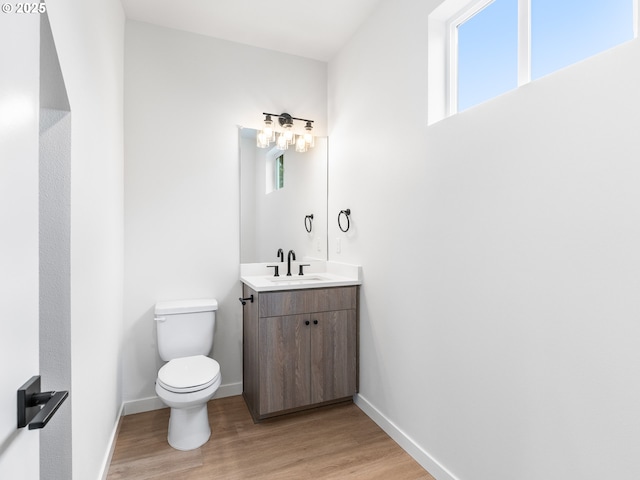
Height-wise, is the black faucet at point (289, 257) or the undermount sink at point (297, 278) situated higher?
the black faucet at point (289, 257)

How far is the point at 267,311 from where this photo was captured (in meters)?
2.30

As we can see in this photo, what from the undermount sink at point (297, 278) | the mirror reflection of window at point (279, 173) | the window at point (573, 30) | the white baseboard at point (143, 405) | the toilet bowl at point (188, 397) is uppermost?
the window at point (573, 30)

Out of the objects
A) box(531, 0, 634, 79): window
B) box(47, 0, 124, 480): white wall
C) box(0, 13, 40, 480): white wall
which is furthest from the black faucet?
box(0, 13, 40, 480): white wall

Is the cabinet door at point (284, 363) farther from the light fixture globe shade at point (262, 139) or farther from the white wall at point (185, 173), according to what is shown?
the light fixture globe shade at point (262, 139)

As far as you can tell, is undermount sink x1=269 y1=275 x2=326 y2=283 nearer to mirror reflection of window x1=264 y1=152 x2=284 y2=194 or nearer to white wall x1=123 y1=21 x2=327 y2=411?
white wall x1=123 y1=21 x2=327 y2=411

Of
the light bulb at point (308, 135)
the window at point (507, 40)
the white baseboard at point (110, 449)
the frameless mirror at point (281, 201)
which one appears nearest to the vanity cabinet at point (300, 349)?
the frameless mirror at point (281, 201)

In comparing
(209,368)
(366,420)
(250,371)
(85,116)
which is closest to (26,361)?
(85,116)

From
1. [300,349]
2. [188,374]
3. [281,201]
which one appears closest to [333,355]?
[300,349]

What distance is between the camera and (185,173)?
2650 millimetres

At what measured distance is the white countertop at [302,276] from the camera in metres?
2.37

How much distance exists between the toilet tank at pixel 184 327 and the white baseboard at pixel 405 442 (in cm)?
123

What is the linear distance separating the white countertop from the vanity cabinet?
0.05 meters

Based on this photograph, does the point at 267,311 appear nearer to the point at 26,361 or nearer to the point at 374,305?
the point at 374,305

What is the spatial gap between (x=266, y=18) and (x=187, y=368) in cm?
248
